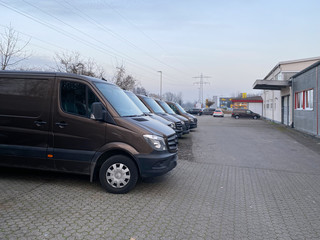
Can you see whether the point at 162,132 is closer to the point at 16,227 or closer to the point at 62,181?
the point at 62,181

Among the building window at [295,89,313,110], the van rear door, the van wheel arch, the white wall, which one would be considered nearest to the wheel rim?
the van wheel arch

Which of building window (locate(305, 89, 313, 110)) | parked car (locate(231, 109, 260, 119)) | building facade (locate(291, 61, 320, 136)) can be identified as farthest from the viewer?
parked car (locate(231, 109, 260, 119))

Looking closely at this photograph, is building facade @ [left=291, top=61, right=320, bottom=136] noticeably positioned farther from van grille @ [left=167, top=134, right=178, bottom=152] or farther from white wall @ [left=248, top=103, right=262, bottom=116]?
white wall @ [left=248, top=103, right=262, bottom=116]

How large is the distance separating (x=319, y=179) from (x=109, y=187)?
17.8 ft

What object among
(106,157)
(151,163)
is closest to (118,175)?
(106,157)

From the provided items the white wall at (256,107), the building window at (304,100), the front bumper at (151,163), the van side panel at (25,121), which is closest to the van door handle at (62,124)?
the van side panel at (25,121)

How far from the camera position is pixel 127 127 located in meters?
5.25

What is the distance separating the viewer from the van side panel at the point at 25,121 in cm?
554

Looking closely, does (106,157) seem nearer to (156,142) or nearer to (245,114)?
(156,142)

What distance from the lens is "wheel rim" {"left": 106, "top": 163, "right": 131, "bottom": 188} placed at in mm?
5219

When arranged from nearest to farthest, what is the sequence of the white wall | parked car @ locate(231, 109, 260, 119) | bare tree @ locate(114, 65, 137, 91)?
1. bare tree @ locate(114, 65, 137, 91)
2. parked car @ locate(231, 109, 260, 119)
3. the white wall

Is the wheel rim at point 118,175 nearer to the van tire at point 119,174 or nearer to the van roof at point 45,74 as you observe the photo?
the van tire at point 119,174

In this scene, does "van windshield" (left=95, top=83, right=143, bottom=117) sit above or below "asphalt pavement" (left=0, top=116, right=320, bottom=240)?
above

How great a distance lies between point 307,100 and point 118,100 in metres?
17.0
